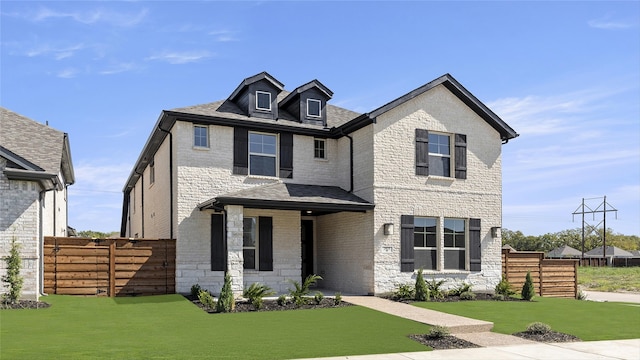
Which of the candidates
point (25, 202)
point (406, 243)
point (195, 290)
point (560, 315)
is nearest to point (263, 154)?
point (195, 290)

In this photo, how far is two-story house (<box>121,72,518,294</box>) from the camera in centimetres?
1748

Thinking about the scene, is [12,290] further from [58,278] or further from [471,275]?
[471,275]

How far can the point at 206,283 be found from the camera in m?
17.3

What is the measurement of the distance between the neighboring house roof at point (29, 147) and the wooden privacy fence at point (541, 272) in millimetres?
15815

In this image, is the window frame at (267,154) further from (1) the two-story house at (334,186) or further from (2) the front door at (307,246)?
(2) the front door at (307,246)

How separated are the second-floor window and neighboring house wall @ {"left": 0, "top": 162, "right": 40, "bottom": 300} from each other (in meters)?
6.69

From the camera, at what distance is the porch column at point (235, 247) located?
15.6m

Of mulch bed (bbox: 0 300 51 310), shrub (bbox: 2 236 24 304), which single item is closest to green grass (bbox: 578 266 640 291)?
mulch bed (bbox: 0 300 51 310)

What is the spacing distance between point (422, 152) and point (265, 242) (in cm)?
613

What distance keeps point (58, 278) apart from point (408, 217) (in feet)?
35.9

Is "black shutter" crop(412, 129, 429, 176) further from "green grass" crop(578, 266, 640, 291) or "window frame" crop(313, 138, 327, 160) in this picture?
"green grass" crop(578, 266, 640, 291)

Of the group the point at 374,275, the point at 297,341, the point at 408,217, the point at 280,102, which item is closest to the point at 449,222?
the point at 408,217

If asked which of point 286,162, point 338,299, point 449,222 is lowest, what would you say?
point 338,299

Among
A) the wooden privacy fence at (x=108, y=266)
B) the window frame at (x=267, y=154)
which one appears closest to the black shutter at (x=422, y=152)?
the window frame at (x=267, y=154)
